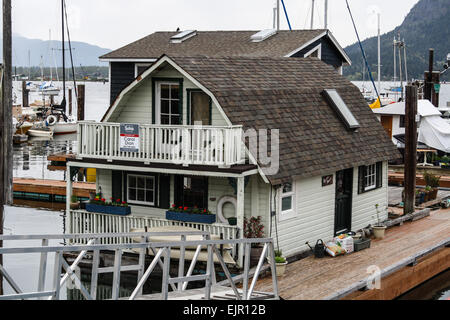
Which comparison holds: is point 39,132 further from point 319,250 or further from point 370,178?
point 319,250

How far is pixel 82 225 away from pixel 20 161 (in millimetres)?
40065

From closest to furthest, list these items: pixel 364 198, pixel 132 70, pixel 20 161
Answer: pixel 364 198
pixel 132 70
pixel 20 161

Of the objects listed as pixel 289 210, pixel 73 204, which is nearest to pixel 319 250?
pixel 289 210

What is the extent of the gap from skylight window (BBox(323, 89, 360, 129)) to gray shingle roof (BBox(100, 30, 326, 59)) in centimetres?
1054

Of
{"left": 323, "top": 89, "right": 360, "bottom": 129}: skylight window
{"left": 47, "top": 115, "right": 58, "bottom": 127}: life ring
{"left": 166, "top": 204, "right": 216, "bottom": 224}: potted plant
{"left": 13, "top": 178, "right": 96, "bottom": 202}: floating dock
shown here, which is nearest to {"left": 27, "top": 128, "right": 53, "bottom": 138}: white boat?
{"left": 47, "top": 115, "right": 58, "bottom": 127}: life ring

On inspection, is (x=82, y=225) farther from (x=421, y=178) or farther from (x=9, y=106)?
(x=421, y=178)

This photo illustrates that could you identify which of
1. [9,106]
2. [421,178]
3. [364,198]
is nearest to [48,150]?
[421,178]

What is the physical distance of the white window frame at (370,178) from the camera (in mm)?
23750

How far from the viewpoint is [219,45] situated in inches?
1471

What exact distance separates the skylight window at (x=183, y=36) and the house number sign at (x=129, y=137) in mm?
19938

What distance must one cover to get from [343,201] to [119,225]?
21.8 feet

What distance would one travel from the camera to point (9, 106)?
16.2 m

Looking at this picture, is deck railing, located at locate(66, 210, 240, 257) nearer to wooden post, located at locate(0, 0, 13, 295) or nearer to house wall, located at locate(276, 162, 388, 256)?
house wall, located at locate(276, 162, 388, 256)

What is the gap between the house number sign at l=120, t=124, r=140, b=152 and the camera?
19.5m
